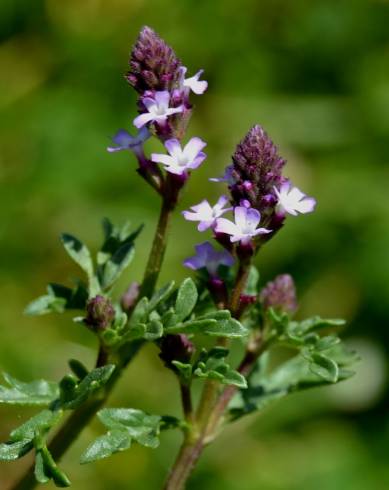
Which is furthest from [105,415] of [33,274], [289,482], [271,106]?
[271,106]

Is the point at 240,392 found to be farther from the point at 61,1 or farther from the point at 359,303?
the point at 61,1

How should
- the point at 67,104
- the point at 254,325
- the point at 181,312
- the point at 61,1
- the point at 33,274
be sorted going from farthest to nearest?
the point at 61,1
the point at 67,104
the point at 33,274
the point at 254,325
the point at 181,312

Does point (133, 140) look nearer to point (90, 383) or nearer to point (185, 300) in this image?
point (185, 300)

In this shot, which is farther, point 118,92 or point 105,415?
point 118,92

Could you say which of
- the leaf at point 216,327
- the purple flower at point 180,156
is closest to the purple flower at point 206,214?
the purple flower at point 180,156

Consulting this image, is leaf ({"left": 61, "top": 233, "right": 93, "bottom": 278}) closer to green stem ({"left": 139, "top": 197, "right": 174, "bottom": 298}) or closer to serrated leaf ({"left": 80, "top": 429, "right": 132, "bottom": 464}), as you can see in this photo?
green stem ({"left": 139, "top": 197, "right": 174, "bottom": 298})

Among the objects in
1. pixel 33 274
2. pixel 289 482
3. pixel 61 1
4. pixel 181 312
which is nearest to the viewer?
pixel 181 312

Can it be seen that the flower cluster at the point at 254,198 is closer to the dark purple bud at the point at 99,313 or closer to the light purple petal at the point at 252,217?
the light purple petal at the point at 252,217

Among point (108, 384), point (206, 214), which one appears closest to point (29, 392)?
point (108, 384)

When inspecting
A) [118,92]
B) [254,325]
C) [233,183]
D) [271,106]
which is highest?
[271,106]
